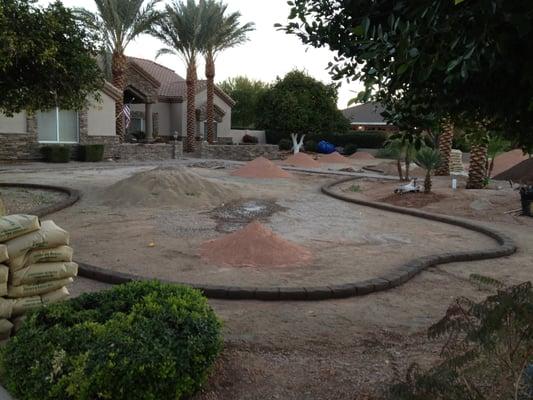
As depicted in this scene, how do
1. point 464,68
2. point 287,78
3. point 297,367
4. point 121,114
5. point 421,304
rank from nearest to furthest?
1. point 464,68
2. point 297,367
3. point 421,304
4. point 121,114
5. point 287,78

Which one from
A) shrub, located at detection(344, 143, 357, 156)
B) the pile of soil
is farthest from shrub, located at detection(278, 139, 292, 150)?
the pile of soil

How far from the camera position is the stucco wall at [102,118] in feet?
92.3

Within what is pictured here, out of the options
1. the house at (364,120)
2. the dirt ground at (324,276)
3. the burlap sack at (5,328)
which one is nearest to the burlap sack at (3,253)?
the burlap sack at (5,328)

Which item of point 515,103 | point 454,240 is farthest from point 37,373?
point 454,240

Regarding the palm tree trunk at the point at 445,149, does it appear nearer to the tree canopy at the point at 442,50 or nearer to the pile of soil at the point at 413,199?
the pile of soil at the point at 413,199

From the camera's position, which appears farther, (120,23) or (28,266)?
(120,23)

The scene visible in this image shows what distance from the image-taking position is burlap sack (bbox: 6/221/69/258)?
4.29 meters

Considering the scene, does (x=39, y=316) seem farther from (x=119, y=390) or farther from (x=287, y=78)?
(x=287, y=78)

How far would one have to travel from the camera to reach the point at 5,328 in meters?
4.27

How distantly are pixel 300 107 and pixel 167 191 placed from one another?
29055 mm

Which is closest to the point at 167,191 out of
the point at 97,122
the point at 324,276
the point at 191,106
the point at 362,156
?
the point at 324,276

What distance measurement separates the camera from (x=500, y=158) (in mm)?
27516

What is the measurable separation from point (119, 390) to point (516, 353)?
2.28m

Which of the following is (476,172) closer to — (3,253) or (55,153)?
(3,253)
